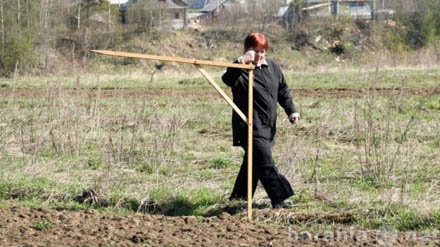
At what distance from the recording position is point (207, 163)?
11016mm

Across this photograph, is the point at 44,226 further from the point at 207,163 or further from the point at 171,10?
the point at 171,10

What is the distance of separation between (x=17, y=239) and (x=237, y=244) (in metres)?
1.86

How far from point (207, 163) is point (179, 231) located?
3.91 m

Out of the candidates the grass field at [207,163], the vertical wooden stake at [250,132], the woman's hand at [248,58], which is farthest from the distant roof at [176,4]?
the vertical wooden stake at [250,132]

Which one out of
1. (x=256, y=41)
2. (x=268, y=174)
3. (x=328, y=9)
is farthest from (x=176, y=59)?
(x=328, y=9)

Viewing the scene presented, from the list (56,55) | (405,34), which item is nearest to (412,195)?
(56,55)

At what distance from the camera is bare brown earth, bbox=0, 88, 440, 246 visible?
22.0 feet

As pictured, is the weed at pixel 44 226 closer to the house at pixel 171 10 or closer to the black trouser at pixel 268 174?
the black trouser at pixel 268 174

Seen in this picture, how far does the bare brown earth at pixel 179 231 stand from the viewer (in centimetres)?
670

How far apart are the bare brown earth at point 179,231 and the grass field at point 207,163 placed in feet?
1.10

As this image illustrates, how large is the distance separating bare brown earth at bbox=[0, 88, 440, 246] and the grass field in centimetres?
33

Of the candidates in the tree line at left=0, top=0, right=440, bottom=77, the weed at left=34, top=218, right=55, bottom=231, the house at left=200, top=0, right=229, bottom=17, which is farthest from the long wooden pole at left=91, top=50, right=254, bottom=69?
the house at left=200, top=0, right=229, bottom=17

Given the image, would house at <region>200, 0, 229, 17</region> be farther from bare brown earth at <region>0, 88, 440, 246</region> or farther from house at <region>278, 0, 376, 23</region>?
bare brown earth at <region>0, 88, 440, 246</region>

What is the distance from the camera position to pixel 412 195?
8.46 m
